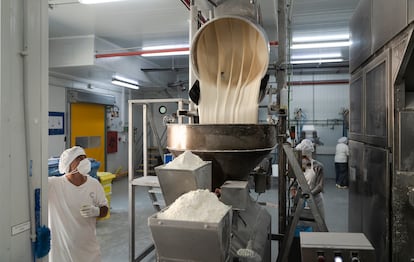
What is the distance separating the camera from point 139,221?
436 cm

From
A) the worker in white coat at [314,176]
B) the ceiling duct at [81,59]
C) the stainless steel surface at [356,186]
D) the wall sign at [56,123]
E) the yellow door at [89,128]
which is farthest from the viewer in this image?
the yellow door at [89,128]

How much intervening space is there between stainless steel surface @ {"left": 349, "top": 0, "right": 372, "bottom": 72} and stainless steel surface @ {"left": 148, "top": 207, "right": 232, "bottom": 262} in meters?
1.85

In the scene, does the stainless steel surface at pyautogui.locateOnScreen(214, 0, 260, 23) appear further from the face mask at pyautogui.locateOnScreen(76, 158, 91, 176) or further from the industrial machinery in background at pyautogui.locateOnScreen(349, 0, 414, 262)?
the face mask at pyautogui.locateOnScreen(76, 158, 91, 176)

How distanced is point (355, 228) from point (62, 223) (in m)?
2.39

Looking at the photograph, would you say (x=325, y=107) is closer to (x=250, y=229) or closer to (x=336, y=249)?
(x=250, y=229)

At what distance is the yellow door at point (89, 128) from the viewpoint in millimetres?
5965

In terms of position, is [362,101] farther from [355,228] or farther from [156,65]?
[156,65]

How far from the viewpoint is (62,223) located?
2.03 metres

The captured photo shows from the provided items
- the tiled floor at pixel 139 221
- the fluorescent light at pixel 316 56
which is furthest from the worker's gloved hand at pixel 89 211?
the fluorescent light at pixel 316 56

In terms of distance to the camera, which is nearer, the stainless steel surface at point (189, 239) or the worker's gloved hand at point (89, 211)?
the stainless steel surface at point (189, 239)

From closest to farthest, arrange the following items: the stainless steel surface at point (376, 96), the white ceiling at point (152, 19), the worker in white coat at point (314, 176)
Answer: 1. the stainless steel surface at point (376, 96)
2. the worker in white coat at point (314, 176)
3. the white ceiling at point (152, 19)

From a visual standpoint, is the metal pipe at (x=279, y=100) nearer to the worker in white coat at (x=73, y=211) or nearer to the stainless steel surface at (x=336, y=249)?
the stainless steel surface at (x=336, y=249)

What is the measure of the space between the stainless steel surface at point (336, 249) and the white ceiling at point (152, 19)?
2587mm

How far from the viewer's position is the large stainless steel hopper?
5.41 ft
